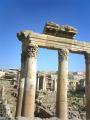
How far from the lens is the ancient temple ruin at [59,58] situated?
2017cm

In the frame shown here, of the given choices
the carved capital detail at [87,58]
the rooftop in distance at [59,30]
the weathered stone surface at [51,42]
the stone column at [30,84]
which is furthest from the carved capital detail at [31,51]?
the carved capital detail at [87,58]

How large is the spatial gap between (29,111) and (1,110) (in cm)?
1277

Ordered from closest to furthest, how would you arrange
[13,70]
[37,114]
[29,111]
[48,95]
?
1. [29,111]
2. [37,114]
3. [48,95]
4. [13,70]

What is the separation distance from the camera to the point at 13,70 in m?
66.3

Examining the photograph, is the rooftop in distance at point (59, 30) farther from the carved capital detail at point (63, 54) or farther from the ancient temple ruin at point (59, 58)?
the carved capital detail at point (63, 54)

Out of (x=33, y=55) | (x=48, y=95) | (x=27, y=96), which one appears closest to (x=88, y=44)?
(x=33, y=55)

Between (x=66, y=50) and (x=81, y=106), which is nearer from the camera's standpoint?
(x=66, y=50)

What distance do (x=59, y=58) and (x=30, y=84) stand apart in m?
3.45

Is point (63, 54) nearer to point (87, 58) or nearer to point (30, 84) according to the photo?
point (87, 58)

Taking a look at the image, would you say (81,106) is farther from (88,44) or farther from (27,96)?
(27,96)

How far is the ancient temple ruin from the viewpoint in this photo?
2017cm

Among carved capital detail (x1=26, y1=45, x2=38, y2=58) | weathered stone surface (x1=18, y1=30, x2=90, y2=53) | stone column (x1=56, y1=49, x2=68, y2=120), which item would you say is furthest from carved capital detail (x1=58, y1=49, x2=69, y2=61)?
carved capital detail (x1=26, y1=45, x2=38, y2=58)

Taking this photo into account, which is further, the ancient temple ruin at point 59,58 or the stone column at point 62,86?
the stone column at point 62,86

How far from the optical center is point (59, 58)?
2212 centimetres
